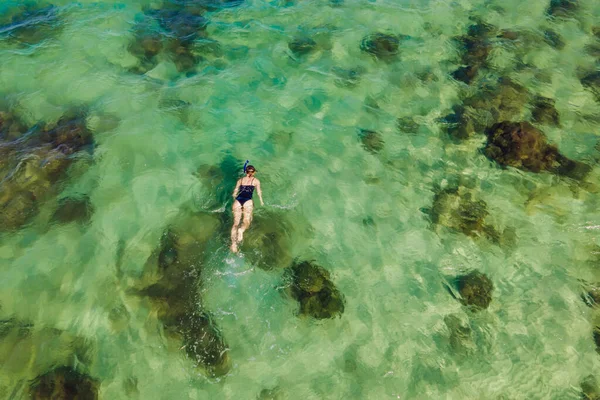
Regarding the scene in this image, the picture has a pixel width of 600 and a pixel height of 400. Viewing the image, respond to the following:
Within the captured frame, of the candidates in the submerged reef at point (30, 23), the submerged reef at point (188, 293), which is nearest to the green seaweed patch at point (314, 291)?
the submerged reef at point (188, 293)

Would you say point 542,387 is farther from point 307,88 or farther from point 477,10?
point 477,10

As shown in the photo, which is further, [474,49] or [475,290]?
[474,49]

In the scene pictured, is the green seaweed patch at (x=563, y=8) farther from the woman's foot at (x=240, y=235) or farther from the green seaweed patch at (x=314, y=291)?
the woman's foot at (x=240, y=235)

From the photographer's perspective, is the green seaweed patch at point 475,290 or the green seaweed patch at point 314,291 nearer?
the green seaweed patch at point 314,291

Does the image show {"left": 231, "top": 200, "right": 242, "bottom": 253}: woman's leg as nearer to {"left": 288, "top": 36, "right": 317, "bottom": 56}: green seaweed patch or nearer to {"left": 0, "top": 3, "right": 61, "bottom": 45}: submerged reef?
{"left": 288, "top": 36, "right": 317, "bottom": 56}: green seaweed patch

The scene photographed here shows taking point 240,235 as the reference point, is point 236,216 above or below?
above

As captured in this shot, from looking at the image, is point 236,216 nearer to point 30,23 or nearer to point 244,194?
point 244,194

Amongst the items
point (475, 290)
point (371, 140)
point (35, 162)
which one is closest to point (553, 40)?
point (371, 140)
